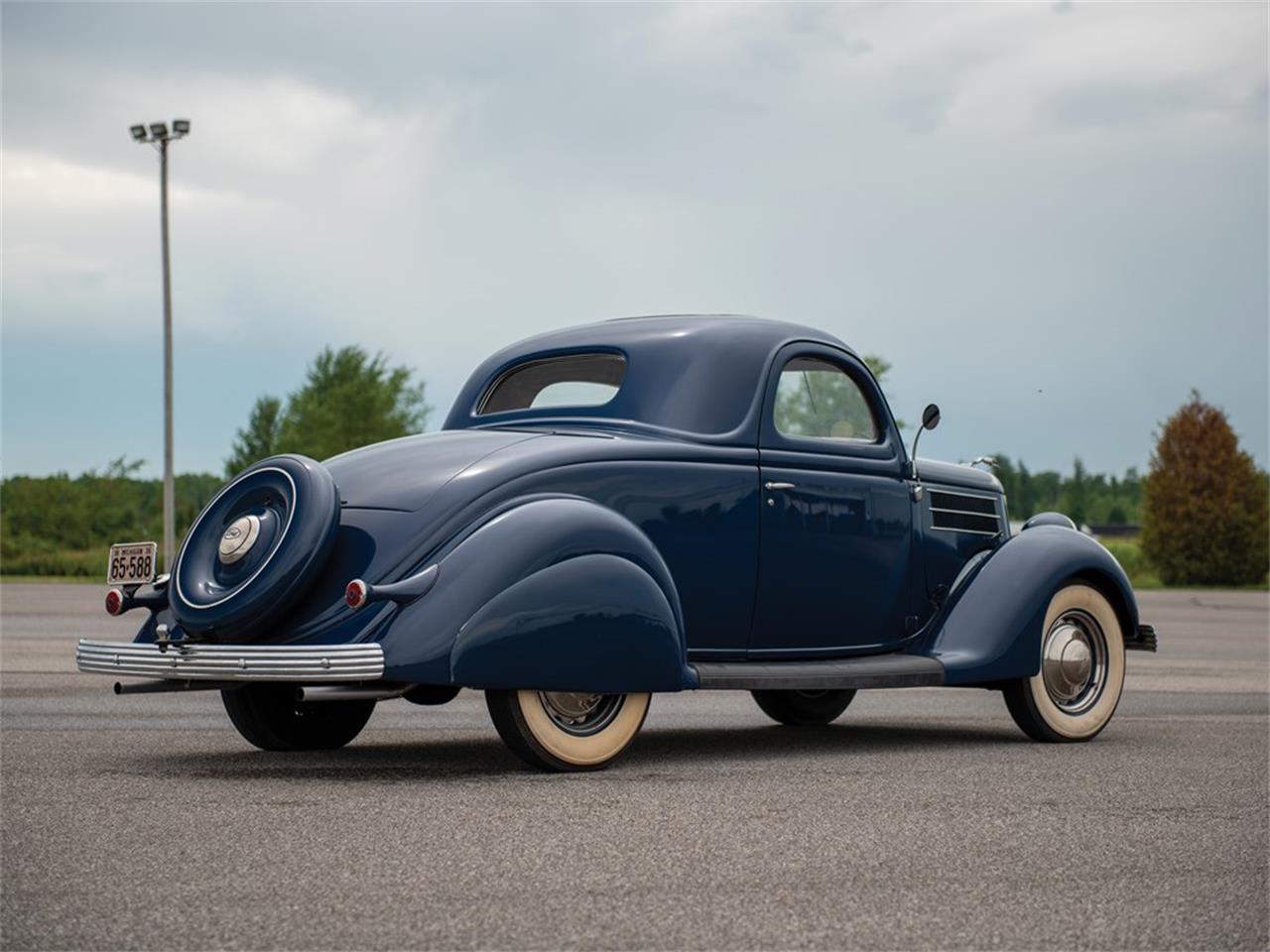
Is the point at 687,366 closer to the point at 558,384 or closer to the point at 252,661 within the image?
the point at 558,384

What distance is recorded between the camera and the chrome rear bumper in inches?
269

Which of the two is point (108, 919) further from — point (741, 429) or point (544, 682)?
point (741, 429)

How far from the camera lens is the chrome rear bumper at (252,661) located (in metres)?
6.82

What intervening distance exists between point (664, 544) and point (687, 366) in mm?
1145

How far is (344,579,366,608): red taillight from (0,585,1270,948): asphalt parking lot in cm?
76

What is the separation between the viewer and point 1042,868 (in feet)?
17.5

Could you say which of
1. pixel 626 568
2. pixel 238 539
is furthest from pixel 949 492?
pixel 238 539

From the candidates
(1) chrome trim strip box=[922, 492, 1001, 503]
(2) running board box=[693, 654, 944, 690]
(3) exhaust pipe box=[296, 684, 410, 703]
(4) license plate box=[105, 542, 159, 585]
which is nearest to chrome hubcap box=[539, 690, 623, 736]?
(2) running board box=[693, 654, 944, 690]

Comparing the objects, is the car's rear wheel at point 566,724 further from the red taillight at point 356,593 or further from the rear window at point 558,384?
the rear window at point 558,384

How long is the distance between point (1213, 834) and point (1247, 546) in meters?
52.5

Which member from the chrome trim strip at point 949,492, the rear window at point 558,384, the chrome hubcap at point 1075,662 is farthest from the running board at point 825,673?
the rear window at point 558,384

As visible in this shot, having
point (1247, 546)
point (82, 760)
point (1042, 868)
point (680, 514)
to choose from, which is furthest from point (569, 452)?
point (1247, 546)

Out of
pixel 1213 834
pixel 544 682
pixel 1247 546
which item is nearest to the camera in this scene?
pixel 1213 834

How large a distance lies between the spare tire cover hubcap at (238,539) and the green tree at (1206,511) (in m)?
51.7
